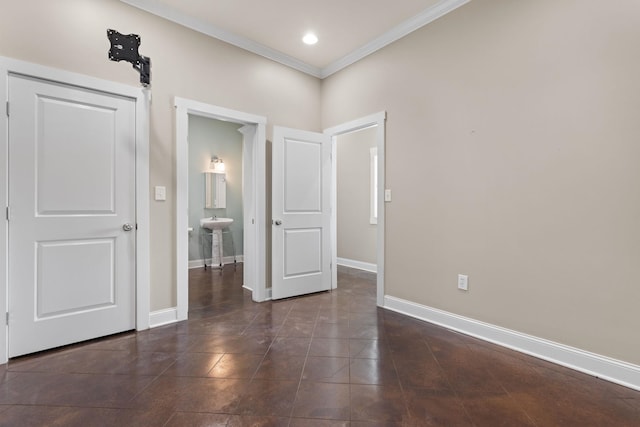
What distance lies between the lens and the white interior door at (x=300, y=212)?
11.4 feet

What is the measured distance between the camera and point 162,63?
2.75 m

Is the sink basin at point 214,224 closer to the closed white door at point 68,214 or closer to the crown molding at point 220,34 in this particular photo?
the closed white door at point 68,214

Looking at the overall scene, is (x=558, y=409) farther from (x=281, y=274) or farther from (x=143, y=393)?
(x=281, y=274)

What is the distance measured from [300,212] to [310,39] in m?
1.94

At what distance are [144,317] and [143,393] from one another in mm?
1064

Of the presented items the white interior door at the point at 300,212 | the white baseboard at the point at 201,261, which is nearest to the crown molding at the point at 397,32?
the white interior door at the point at 300,212

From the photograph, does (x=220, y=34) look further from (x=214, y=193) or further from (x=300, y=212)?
(x=214, y=193)

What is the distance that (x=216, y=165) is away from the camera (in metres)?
5.68

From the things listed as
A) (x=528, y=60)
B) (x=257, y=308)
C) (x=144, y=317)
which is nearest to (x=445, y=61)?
(x=528, y=60)

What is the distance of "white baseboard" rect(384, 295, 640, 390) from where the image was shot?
1818 mm

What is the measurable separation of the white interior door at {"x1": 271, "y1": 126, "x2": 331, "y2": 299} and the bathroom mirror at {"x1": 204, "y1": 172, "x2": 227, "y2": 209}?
266cm

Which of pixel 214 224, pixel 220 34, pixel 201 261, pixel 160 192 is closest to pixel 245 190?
pixel 160 192

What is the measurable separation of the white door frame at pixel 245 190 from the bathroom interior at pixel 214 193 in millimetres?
1917

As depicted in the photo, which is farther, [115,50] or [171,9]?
[171,9]
